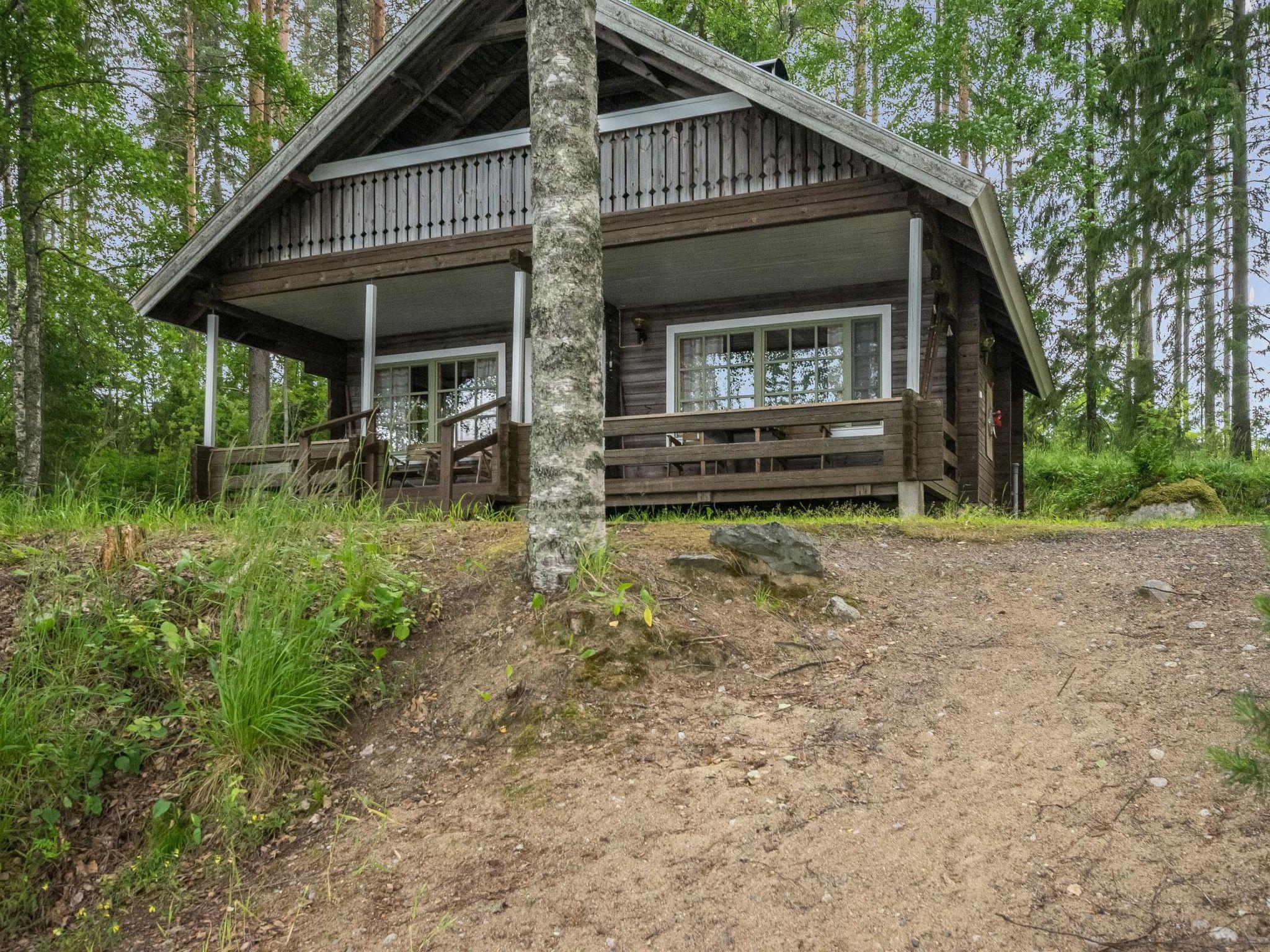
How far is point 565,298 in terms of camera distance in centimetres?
525

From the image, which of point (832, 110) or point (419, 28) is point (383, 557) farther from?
point (419, 28)

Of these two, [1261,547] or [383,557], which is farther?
[1261,547]

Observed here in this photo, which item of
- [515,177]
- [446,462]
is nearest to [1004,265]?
[515,177]

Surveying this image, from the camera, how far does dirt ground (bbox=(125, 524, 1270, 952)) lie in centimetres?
297

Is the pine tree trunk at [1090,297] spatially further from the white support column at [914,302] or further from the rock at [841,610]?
the rock at [841,610]

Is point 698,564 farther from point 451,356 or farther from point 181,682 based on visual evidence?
point 451,356

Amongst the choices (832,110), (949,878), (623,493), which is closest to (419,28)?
(832,110)

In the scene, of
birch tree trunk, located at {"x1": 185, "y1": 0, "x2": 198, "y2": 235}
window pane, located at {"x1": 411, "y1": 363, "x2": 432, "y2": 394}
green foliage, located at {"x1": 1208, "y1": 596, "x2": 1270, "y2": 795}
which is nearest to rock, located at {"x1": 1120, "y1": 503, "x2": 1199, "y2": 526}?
window pane, located at {"x1": 411, "y1": 363, "x2": 432, "y2": 394}

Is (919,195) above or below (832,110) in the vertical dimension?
Result: below

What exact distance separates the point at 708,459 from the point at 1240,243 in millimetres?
14112

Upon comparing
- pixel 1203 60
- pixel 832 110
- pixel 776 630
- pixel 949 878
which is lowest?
pixel 949 878

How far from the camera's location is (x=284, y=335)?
1410 cm

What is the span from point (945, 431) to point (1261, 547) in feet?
11.5

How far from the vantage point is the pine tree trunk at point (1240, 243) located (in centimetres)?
1800
